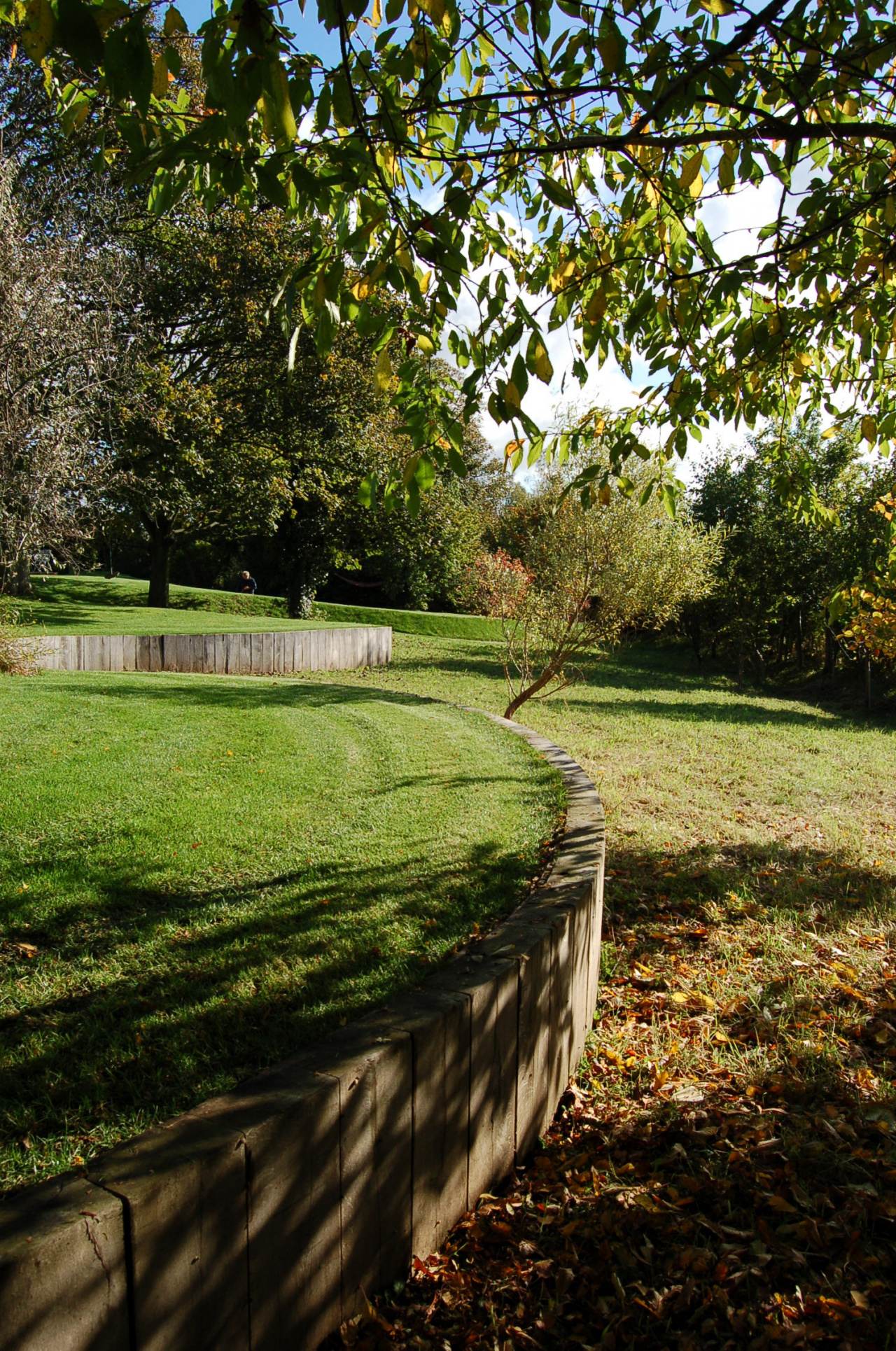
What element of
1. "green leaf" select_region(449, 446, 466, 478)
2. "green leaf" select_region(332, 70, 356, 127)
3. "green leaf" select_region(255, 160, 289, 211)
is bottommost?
"green leaf" select_region(449, 446, 466, 478)

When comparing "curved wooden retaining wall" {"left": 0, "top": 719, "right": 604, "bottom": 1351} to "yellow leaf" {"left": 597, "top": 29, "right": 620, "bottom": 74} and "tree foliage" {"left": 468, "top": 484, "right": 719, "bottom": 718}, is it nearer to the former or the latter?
"yellow leaf" {"left": 597, "top": 29, "right": 620, "bottom": 74}

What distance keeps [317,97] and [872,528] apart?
18.2 metres

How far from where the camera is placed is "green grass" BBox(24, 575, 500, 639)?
16375 mm

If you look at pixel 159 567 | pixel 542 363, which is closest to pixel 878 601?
pixel 542 363

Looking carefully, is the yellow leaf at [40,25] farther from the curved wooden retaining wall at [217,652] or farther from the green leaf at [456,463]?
the curved wooden retaining wall at [217,652]

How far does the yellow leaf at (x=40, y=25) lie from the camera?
170 cm

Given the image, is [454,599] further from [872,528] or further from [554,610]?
[554,610]

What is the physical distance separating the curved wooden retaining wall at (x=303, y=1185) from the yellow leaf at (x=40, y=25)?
224 centimetres

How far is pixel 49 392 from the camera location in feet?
39.9

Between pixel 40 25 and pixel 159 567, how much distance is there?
22.3 meters

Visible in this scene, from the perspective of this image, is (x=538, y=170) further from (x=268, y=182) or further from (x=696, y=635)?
(x=696, y=635)

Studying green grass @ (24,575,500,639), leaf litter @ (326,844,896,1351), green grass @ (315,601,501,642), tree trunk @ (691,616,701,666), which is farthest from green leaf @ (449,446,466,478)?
tree trunk @ (691,616,701,666)

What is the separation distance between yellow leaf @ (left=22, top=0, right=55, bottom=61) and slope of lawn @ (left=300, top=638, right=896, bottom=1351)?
3.00 m

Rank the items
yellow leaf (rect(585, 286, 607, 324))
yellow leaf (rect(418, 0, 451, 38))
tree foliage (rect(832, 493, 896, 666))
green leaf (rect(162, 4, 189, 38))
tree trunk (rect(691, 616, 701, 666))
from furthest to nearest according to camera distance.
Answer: tree trunk (rect(691, 616, 701, 666)), tree foliage (rect(832, 493, 896, 666)), yellow leaf (rect(585, 286, 607, 324)), yellow leaf (rect(418, 0, 451, 38)), green leaf (rect(162, 4, 189, 38))
